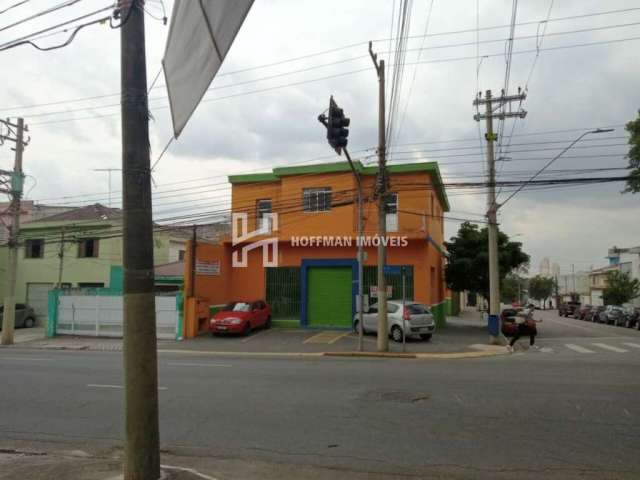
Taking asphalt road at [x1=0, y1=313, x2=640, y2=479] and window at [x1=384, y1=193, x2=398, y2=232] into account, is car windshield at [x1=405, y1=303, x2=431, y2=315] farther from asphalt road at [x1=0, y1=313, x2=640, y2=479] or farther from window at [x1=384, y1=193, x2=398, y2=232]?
asphalt road at [x1=0, y1=313, x2=640, y2=479]

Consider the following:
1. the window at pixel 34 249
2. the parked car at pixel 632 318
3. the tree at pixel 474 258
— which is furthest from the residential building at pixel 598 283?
the window at pixel 34 249

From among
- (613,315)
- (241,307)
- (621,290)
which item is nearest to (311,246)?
(241,307)

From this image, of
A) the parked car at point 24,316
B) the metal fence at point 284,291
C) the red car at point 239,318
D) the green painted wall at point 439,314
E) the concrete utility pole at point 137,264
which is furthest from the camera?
the parked car at point 24,316

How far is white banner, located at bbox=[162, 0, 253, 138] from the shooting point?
2975 mm

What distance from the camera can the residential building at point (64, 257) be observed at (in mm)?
31141

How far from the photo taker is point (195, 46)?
3.45 meters

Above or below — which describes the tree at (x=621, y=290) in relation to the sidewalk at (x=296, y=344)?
above

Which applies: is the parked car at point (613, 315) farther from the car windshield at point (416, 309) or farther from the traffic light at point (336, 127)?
the traffic light at point (336, 127)

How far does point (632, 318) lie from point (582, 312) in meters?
13.8

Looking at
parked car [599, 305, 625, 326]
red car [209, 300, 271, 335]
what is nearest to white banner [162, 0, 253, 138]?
red car [209, 300, 271, 335]

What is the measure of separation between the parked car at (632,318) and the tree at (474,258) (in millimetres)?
9926

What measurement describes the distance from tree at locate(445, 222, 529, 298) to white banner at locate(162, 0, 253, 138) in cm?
2626

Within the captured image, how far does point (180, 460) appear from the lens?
236 inches

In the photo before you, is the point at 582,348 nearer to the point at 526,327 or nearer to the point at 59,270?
the point at 526,327
